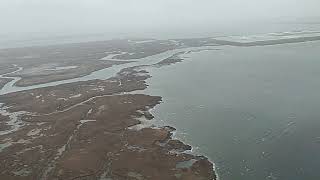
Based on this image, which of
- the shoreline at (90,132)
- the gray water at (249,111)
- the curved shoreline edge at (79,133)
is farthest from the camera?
the curved shoreline edge at (79,133)

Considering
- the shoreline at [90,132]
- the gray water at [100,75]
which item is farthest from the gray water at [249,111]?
the gray water at [100,75]

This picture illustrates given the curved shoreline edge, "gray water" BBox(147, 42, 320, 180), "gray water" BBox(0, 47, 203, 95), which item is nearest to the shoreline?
the curved shoreline edge

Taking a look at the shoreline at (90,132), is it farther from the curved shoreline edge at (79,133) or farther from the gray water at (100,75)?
the gray water at (100,75)

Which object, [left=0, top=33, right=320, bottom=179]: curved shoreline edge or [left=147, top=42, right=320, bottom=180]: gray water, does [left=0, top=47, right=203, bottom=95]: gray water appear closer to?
[left=0, top=33, right=320, bottom=179]: curved shoreline edge

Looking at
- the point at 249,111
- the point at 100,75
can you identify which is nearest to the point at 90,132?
the point at 249,111

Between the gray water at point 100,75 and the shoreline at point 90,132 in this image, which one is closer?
the shoreline at point 90,132

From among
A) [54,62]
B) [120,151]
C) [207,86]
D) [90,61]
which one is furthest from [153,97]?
[54,62]

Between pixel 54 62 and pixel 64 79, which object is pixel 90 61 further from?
pixel 64 79

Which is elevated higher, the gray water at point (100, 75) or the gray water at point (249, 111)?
the gray water at point (249, 111)

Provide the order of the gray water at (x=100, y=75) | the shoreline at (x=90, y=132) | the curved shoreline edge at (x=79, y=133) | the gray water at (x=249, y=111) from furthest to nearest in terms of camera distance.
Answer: the gray water at (x=100, y=75)
the curved shoreline edge at (x=79, y=133)
the shoreline at (x=90, y=132)
the gray water at (x=249, y=111)
